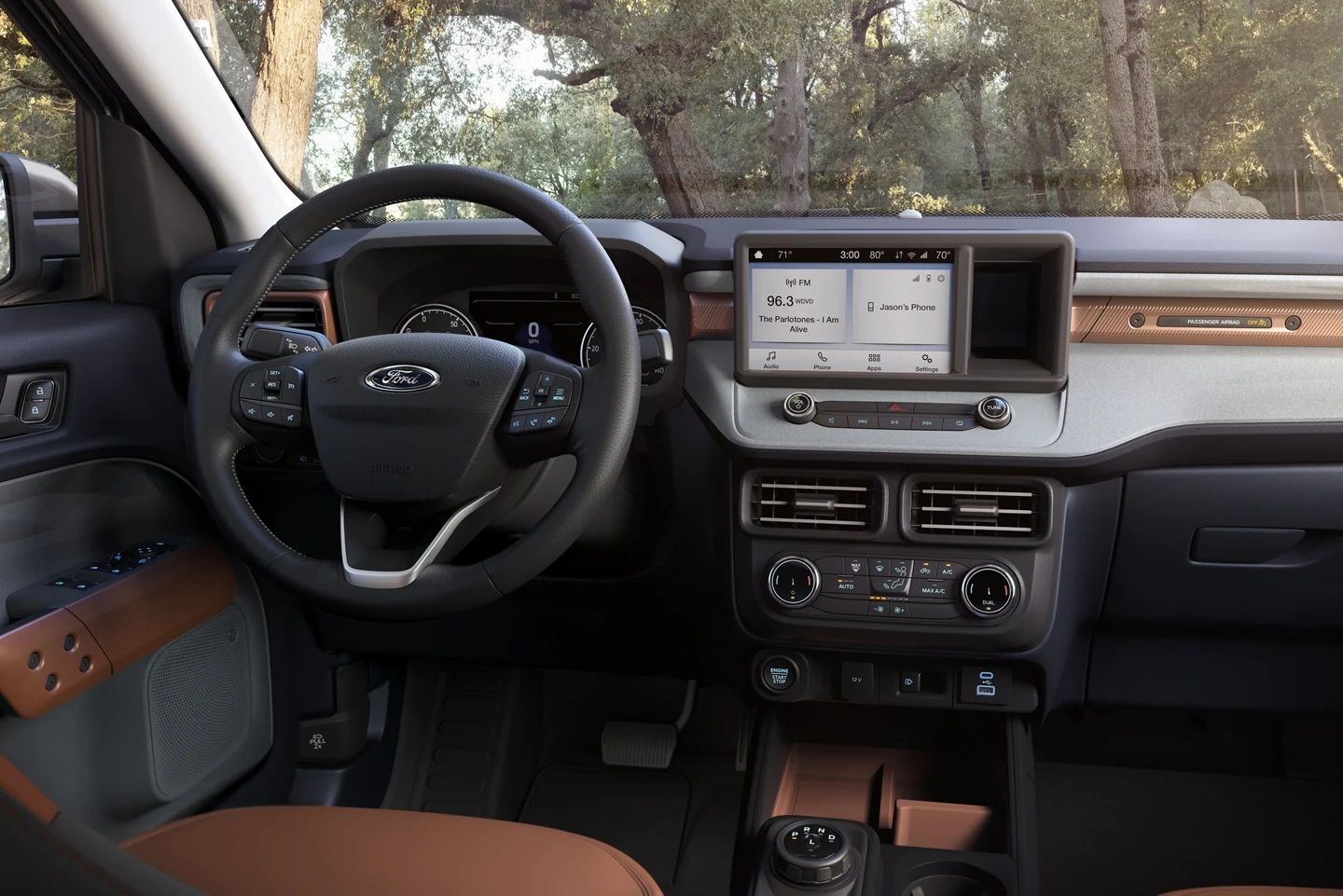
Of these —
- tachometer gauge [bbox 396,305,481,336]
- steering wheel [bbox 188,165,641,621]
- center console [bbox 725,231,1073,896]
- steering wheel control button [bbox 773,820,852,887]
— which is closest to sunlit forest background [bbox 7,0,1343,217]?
tachometer gauge [bbox 396,305,481,336]

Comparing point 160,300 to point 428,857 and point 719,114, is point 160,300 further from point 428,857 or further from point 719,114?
point 428,857

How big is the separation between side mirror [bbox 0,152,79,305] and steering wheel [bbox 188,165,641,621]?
0.75 m

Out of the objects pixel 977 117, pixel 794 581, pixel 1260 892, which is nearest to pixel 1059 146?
pixel 977 117

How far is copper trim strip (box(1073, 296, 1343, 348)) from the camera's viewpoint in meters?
1.71

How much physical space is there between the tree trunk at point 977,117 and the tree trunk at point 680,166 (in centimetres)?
46

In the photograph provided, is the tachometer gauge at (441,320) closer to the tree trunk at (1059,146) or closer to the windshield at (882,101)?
the windshield at (882,101)

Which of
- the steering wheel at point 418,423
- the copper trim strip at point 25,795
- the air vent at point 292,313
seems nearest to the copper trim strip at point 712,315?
the steering wheel at point 418,423

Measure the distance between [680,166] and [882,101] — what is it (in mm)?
392

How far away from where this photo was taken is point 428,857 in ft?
4.58

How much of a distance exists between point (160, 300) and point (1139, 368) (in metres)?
1.75

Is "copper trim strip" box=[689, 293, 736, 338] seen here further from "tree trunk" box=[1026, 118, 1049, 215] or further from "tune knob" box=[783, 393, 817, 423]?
"tree trunk" box=[1026, 118, 1049, 215]

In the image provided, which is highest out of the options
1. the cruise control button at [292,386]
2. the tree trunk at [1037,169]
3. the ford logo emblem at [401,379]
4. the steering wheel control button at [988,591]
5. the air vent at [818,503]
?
the tree trunk at [1037,169]

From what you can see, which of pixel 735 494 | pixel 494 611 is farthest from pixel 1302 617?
pixel 494 611

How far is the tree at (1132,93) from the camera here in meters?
1.98
